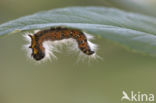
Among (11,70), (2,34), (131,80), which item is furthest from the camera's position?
(11,70)

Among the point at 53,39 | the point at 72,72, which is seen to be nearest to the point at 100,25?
the point at 53,39

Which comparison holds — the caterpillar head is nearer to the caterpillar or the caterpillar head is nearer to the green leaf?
the caterpillar

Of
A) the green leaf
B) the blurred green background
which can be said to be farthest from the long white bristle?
the blurred green background

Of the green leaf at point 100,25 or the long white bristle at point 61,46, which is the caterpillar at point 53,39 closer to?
the long white bristle at point 61,46

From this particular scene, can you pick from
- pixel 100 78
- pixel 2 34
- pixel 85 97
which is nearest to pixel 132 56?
pixel 100 78

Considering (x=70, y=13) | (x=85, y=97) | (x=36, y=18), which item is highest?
(x=85, y=97)

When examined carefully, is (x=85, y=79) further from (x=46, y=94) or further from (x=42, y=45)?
(x=42, y=45)
